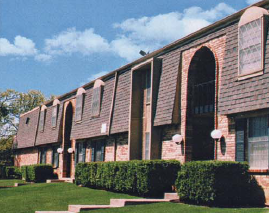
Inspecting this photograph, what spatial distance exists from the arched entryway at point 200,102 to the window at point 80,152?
1134cm

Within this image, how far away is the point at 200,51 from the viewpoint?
658 inches

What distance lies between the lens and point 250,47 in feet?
44.1

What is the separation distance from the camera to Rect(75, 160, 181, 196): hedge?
15.2 meters

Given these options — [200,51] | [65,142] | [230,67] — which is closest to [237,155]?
[230,67]

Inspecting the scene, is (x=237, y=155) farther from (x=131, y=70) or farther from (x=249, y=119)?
(x=131, y=70)

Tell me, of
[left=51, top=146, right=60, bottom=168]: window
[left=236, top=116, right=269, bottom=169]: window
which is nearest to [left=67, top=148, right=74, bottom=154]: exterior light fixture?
[left=51, top=146, right=60, bottom=168]: window

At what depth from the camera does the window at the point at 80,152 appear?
88.2ft

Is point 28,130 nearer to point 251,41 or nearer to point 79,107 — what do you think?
point 79,107

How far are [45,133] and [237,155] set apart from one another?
22050mm

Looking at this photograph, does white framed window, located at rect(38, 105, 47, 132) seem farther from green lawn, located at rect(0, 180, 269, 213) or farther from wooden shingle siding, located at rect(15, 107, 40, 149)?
green lawn, located at rect(0, 180, 269, 213)

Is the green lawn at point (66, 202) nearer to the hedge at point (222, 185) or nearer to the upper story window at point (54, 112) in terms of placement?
the hedge at point (222, 185)

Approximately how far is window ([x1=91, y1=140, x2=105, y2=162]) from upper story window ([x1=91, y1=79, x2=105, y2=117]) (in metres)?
1.70

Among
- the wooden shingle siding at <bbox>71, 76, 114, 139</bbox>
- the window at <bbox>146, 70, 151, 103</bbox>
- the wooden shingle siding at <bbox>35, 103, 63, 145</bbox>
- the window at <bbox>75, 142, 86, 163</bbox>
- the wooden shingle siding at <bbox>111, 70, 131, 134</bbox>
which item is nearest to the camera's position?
the window at <bbox>146, 70, 151, 103</bbox>

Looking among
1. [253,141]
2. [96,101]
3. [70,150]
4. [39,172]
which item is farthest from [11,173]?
[253,141]
